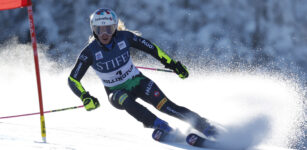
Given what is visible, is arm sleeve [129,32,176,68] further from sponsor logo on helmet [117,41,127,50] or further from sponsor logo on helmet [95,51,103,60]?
sponsor logo on helmet [95,51,103,60]

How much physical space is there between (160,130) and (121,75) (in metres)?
0.79

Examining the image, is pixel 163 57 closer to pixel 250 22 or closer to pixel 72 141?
pixel 72 141

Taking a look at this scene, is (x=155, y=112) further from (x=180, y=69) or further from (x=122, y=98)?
(x=122, y=98)

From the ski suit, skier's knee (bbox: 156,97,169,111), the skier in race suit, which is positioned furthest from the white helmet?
skier's knee (bbox: 156,97,169,111)

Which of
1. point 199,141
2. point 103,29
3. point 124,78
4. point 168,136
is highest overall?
point 103,29

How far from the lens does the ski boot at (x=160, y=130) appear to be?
15.0 ft

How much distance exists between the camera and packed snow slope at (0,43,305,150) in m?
4.27

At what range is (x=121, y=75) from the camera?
4.86 m

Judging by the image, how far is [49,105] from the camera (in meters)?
8.54

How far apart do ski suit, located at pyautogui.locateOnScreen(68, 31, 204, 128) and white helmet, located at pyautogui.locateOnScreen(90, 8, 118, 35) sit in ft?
0.50

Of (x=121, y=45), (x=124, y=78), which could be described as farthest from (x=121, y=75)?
(x=121, y=45)

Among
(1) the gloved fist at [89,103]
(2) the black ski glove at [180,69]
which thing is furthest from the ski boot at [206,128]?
(1) the gloved fist at [89,103]

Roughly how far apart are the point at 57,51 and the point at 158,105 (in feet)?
40.6

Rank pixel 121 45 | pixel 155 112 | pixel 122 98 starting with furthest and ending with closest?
pixel 155 112 < pixel 121 45 < pixel 122 98
